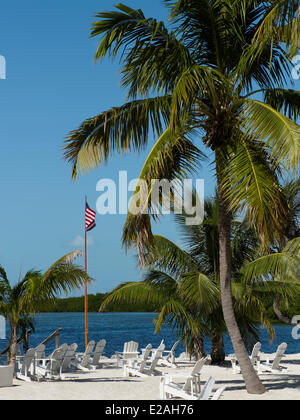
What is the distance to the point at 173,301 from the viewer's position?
1677cm

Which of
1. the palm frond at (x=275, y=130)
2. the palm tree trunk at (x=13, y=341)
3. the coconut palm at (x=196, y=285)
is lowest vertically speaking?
the palm tree trunk at (x=13, y=341)

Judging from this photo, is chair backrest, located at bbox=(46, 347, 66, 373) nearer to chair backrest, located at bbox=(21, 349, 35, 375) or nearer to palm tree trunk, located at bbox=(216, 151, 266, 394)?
chair backrest, located at bbox=(21, 349, 35, 375)

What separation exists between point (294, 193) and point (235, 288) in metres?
6.53

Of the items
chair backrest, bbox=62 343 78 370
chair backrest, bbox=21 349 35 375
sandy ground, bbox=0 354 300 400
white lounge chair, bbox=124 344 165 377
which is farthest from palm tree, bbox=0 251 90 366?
white lounge chair, bbox=124 344 165 377

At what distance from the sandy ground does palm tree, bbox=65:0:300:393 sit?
→ 811 millimetres

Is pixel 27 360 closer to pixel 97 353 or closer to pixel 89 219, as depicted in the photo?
pixel 97 353

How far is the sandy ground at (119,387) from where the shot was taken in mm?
11359

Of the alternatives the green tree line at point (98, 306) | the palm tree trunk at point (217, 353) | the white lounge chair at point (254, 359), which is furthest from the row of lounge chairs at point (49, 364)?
the white lounge chair at point (254, 359)

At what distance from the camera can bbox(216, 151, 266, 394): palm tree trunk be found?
37.0 feet

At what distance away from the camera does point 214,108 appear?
441 inches

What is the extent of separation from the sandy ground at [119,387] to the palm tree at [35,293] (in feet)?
5.17

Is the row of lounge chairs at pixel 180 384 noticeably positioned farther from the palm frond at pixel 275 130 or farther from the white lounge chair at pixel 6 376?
the palm frond at pixel 275 130

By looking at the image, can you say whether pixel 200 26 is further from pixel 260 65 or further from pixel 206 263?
pixel 206 263

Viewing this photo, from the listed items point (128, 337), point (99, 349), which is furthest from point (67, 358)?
point (128, 337)
